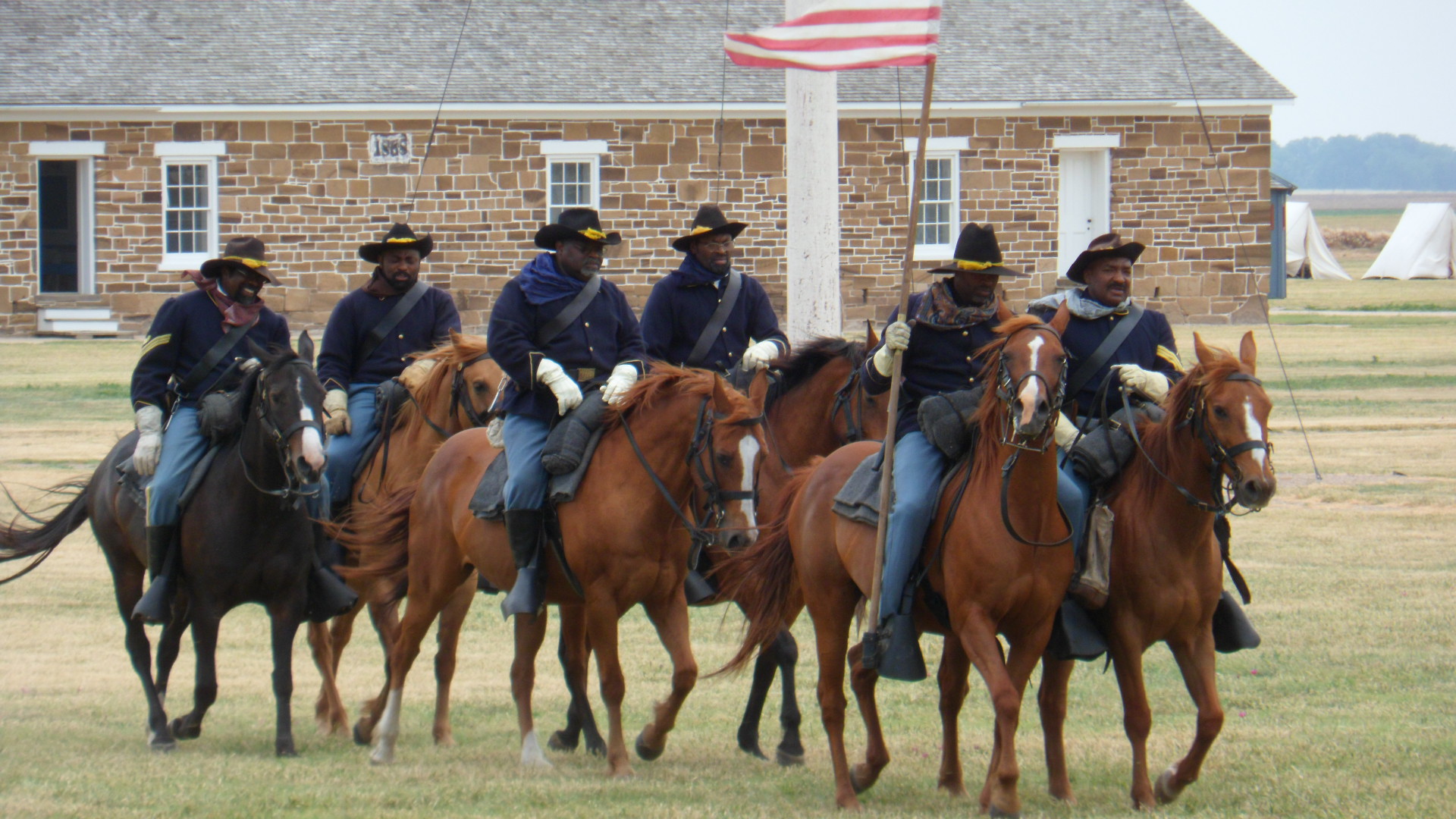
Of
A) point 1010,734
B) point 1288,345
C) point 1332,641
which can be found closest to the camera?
point 1010,734

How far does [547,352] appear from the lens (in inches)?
328

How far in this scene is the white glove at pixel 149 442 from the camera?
834 cm

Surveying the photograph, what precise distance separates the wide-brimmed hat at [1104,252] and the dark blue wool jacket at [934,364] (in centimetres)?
50

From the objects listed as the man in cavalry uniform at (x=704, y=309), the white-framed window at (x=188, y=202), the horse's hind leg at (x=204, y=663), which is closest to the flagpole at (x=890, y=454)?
the man in cavalry uniform at (x=704, y=309)

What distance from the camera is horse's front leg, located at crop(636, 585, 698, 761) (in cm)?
745

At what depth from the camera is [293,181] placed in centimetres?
2955

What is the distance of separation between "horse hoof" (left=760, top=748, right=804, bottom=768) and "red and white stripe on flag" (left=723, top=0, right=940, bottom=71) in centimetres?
324

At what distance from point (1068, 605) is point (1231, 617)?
2.76 ft

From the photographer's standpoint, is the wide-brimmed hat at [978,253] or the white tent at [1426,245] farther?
the white tent at [1426,245]

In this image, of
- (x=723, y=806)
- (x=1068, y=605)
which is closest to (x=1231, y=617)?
(x=1068, y=605)

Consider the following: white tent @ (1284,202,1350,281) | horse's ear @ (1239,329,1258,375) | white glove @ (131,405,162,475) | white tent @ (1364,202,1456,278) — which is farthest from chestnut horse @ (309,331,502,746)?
white tent @ (1284,202,1350,281)

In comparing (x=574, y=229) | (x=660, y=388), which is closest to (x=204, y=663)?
(x=660, y=388)

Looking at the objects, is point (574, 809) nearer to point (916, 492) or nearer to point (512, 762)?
point (512, 762)

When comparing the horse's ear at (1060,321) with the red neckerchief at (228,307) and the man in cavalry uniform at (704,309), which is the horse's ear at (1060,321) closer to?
the man in cavalry uniform at (704,309)
